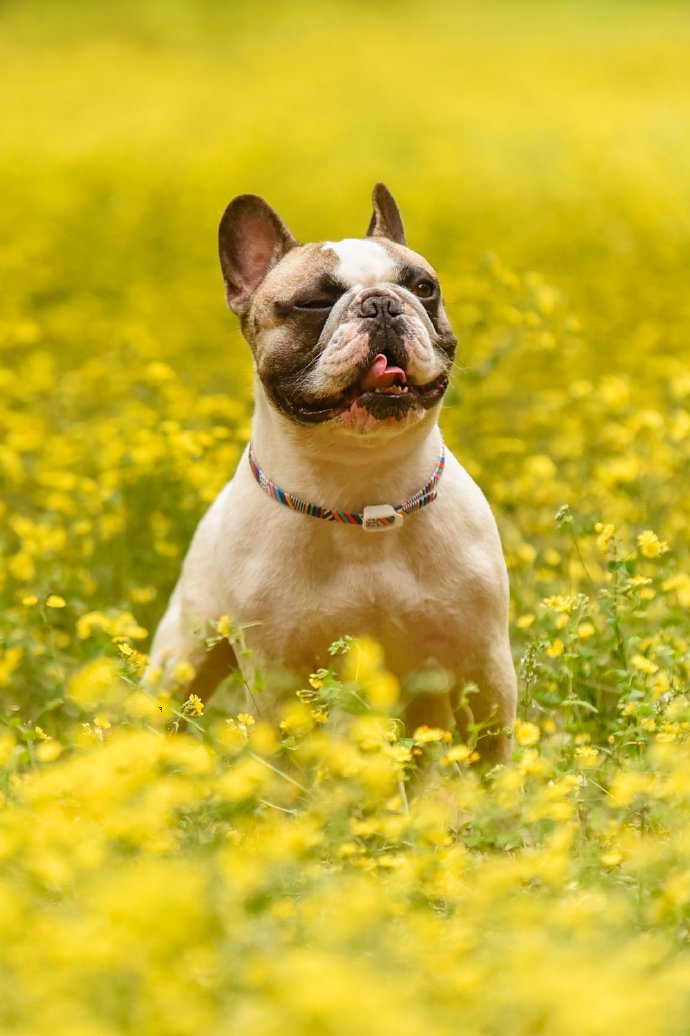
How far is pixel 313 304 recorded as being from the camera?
423cm

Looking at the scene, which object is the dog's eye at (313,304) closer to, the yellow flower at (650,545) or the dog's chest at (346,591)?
the dog's chest at (346,591)

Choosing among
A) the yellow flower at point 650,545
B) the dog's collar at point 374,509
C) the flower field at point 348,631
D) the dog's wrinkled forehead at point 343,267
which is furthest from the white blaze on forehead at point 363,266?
the yellow flower at point 650,545

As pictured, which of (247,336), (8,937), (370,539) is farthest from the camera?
(247,336)

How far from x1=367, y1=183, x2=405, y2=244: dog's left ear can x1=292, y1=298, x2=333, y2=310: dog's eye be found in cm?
56

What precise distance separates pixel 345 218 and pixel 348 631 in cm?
956

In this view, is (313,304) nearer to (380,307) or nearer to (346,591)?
(380,307)

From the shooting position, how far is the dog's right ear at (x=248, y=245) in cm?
448

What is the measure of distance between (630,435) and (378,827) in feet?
10.4

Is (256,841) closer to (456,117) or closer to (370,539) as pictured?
(370,539)

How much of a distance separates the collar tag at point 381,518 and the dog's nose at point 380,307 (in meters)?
0.57

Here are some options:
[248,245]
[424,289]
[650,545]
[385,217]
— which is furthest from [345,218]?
[650,545]

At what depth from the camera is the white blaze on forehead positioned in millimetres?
4215

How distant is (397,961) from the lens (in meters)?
2.24

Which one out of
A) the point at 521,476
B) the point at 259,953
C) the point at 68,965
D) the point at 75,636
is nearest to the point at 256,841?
the point at 259,953
